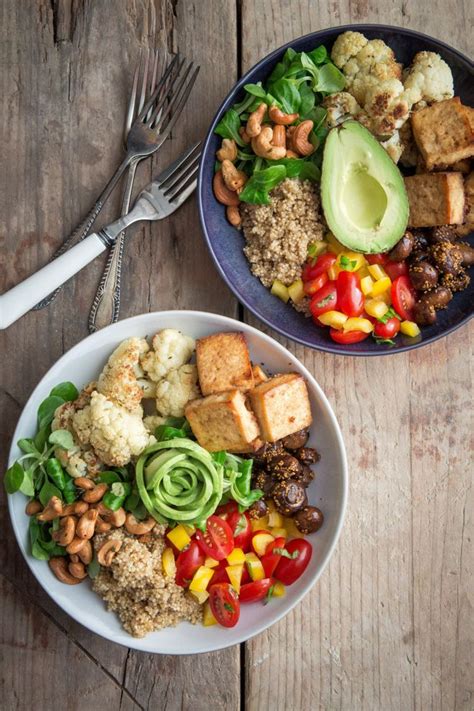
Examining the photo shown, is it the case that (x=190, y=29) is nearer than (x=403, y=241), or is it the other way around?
(x=403, y=241)

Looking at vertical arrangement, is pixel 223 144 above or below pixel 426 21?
below

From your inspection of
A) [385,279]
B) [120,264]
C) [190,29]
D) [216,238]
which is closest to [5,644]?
[120,264]

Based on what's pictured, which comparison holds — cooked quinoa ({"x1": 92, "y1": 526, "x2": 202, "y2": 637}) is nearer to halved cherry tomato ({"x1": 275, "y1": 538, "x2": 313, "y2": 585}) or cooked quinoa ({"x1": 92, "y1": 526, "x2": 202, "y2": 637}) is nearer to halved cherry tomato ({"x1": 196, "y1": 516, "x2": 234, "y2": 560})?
halved cherry tomato ({"x1": 196, "y1": 516, "x2": 234, "y2": 560})

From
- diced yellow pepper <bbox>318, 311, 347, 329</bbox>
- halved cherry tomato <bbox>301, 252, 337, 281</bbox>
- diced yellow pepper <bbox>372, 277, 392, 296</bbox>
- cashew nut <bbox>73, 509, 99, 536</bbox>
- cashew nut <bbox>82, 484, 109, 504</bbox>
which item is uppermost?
halved cherry tomato <bbox>301, 252, 337, 281</bbox>

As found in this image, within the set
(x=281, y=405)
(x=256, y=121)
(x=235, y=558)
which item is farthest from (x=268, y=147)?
(x=235, y=558)

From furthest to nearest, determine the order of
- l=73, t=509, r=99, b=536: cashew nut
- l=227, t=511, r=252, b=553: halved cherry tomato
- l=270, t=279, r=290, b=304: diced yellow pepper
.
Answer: l=270, t=279, r=290, b=304: diced yellow pepper < l=227, t=511, r=252, b=553: halved cherry tomato < l=73, t=509, r=99, b=536: cashew nut

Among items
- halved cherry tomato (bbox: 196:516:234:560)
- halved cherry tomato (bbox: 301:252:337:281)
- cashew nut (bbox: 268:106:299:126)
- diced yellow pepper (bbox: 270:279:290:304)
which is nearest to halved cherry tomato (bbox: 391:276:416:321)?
halved cherry tomato (bbox: 301:252:337:281)

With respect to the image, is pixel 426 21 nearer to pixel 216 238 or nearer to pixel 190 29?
pixel 190 29
